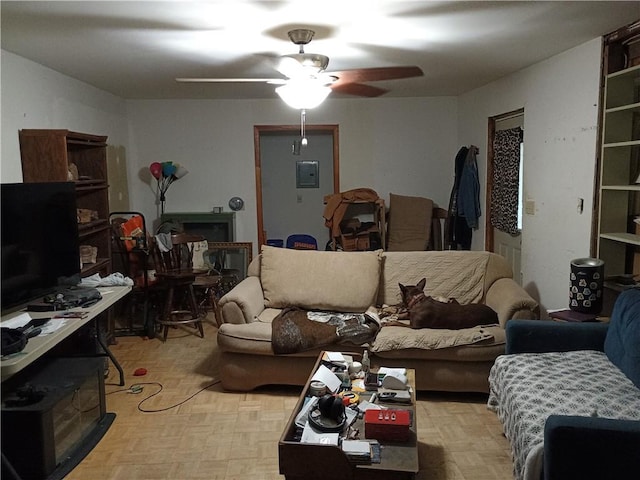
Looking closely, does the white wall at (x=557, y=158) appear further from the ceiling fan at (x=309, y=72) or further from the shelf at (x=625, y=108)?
the ceiling fan at (x=309, y=72)

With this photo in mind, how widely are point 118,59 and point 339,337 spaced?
2.40 meters

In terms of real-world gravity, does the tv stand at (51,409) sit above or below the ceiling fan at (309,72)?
below

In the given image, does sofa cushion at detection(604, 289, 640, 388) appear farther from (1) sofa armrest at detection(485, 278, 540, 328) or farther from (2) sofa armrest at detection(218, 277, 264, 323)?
Answer: (2) sofa armrest at detection(218, 277, 264, 323)

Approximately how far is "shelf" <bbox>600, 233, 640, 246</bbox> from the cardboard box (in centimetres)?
176

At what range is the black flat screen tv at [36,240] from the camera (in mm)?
2674

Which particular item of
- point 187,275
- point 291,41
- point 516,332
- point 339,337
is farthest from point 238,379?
point 291,41

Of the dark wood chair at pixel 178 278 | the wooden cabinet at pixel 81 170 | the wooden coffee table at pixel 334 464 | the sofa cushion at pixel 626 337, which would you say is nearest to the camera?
the wooden coffee table at pixel 334 464

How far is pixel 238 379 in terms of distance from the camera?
3332 millimetres

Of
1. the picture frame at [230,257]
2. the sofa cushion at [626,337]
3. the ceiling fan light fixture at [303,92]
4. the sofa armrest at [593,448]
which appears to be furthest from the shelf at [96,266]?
the sofa cushion at [626,337]

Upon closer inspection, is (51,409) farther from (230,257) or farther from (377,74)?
(230,257)

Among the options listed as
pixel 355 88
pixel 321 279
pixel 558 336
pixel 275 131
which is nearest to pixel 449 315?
pixel 558 336

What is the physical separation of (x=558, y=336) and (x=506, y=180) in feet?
7.18

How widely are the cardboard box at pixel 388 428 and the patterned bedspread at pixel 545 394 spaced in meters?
0.46

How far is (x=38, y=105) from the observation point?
3691 millimetres
